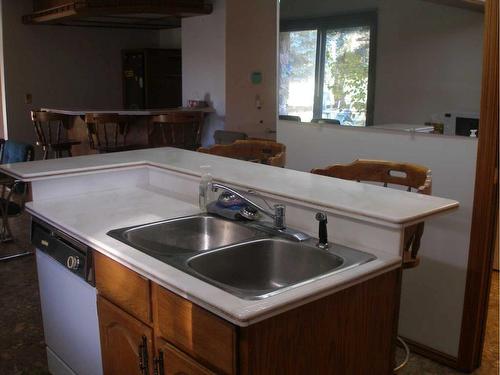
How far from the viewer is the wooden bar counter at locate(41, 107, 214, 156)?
5718mm

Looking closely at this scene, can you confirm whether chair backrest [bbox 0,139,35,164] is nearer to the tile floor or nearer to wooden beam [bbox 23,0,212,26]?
the tile floor

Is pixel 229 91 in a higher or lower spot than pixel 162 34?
lower

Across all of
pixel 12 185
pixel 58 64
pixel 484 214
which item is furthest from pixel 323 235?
pixel 58 64

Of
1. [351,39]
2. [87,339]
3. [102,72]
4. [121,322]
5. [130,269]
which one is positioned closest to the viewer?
[130,269]

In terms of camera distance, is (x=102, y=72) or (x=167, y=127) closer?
(x=167, y=127)

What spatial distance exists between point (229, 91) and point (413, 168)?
4106 mm

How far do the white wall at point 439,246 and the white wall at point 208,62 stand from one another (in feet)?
11.4

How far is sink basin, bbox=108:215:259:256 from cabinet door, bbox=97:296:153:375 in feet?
0.87

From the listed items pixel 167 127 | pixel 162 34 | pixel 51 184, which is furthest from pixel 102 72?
pixel 51 184

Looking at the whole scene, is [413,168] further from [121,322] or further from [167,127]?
[167,127]

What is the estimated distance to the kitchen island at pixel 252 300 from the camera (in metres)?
1.32

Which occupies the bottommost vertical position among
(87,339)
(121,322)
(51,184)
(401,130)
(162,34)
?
(87,339)

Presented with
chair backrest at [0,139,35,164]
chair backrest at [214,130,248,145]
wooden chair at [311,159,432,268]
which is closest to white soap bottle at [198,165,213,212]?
wooden chair at [311,159,432,268]

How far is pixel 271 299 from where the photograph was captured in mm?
1295
